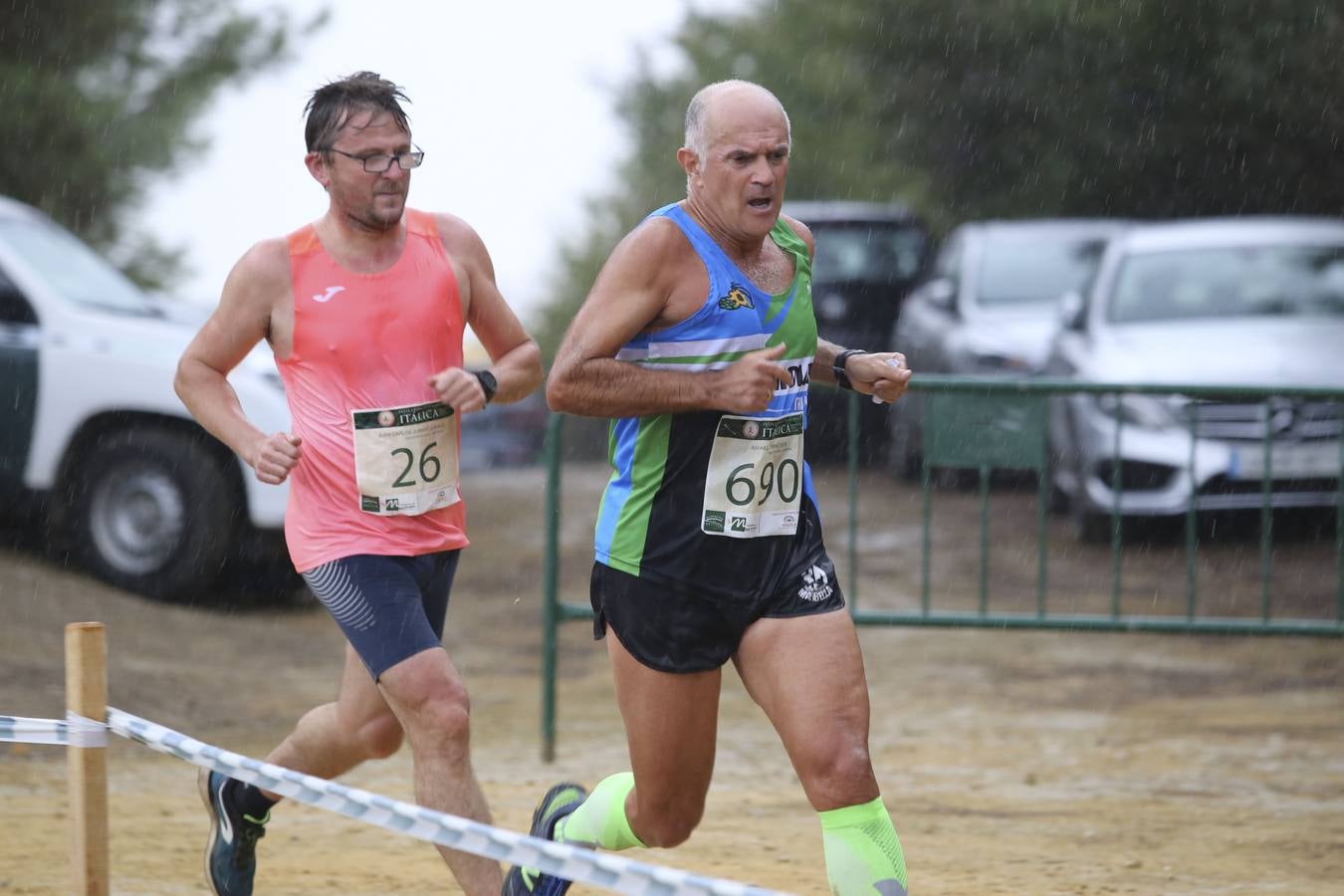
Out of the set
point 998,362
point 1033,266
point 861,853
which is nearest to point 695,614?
point 861,853

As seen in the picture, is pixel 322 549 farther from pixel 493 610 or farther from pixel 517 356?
pixel 493 610

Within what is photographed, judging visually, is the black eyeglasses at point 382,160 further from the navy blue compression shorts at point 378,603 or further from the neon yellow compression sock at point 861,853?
the neon yellow compression sock at point 861,853

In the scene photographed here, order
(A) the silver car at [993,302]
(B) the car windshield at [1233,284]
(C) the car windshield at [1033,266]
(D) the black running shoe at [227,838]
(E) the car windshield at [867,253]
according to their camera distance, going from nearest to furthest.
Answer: (D) the black running shoe at [227,838], (B) the car windshield at [1233,284], (A) the silver car at [993,302], (C) the car windshield at [1033,266], (E) the car windshield at [867,253]

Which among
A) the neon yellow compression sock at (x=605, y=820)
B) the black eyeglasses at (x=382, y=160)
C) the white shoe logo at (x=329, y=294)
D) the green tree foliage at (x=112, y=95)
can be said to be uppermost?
the green tree foliage at (x=112, y=95)

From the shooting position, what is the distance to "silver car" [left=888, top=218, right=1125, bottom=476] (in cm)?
1436

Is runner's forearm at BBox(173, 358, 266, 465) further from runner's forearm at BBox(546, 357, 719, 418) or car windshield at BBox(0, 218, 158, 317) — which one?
car windshield at BBox(0, 218, 158, 317)

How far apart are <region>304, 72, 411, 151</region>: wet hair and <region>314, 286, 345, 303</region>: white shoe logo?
330 millimetres

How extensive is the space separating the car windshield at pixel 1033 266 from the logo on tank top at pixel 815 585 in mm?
11042

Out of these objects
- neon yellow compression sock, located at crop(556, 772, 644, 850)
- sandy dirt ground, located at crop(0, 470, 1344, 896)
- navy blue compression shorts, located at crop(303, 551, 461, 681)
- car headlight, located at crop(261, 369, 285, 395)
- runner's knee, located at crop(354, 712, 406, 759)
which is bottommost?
sandy dirt ground, located at crop(0, 470, 1344, 896)

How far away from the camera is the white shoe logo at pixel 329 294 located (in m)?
4.74

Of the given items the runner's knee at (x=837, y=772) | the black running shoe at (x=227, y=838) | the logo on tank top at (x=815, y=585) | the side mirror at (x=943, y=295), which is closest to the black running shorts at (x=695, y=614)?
the logo on tank top at (x=815, y=585)

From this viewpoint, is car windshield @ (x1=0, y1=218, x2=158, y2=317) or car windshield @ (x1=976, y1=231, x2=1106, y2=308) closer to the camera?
car windshield @ (x1=0, y1=218, x2=158, y2=317)

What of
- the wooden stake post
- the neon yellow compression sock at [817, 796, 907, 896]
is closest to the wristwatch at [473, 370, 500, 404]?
the wooden stake post

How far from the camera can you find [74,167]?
1709 cm
